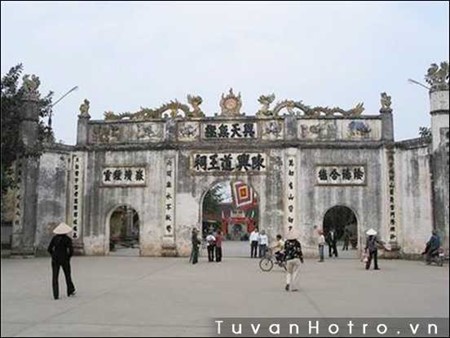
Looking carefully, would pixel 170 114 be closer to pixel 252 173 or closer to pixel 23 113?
pixel 252 173

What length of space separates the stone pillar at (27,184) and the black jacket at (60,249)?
418 inches

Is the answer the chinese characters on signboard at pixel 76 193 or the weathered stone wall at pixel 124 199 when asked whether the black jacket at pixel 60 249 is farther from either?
the chinese characters on signboard at pixel 76 193

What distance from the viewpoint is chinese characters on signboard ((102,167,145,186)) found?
74.6ft

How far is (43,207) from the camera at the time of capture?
22078 millimetres

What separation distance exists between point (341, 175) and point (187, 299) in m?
13.3

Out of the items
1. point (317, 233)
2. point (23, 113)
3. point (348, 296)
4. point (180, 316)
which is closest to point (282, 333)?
point (180, 316)

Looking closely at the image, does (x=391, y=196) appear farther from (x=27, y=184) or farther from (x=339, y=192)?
(x=27, y=184)

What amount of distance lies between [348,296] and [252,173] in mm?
12377

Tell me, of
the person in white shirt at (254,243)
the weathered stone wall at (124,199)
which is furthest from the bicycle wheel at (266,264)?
the weathered stone wall at (124,199)

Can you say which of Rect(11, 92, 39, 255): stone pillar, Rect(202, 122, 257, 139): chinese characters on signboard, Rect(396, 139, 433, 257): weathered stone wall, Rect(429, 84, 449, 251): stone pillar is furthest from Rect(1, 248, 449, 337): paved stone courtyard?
Rect(202, 122, 257, 139): chinese characters on signboard

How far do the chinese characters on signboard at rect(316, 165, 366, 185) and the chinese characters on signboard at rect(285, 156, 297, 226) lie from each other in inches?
37.6

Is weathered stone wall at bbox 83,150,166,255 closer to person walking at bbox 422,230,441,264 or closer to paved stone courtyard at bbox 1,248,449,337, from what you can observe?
paved stone courtyard at bbox 1,248,449,337

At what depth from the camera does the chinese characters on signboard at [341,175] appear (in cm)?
2180

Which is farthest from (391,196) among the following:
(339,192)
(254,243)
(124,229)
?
(124,229)
